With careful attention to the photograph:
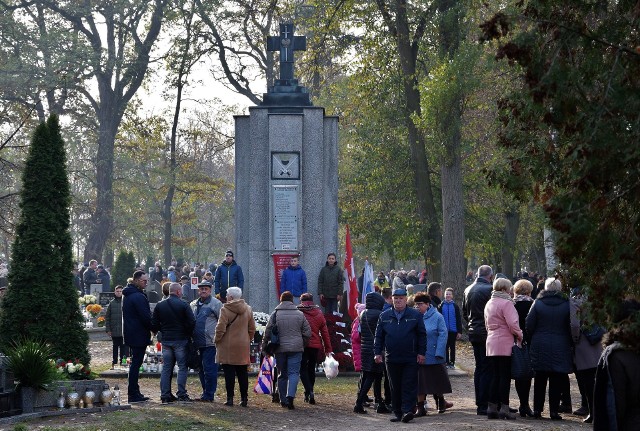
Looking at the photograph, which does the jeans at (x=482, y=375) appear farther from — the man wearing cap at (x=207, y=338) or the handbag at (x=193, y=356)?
the handbag at (x=193, y=356)

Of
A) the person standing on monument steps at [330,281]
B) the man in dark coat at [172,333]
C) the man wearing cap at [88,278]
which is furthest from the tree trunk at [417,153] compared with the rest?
the man in dark coat at [172,333]

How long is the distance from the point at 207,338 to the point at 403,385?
333 cm

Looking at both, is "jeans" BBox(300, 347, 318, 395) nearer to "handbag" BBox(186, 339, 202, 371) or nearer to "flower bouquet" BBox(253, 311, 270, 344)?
"handbag" BBox(186, 339, 202, 371)

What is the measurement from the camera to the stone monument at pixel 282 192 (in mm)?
23375

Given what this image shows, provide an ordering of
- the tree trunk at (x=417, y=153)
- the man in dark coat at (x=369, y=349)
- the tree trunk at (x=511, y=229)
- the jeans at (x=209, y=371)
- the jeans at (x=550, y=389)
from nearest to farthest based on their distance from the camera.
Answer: the jeans at (x=550, y=389) < the man in dark coat at (x=369, y=349) < the jeans at (x=209, y=371) < the tree trunk at (x=417, y=153) < the tree trunk at (x=511, y=229)

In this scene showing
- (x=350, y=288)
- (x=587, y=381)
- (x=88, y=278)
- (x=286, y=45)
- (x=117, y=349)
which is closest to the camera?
(x=587, y=381)

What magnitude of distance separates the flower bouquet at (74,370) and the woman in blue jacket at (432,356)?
4.49 metres

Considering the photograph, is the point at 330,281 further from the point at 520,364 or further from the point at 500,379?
the point at 520,364

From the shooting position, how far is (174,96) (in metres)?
46.1

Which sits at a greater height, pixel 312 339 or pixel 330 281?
pixel 330 281

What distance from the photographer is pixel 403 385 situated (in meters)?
15.4

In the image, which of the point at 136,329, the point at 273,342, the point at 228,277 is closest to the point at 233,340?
the point at 273,342

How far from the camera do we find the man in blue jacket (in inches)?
880

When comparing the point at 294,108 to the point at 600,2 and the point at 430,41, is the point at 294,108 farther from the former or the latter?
the point at 600,2
